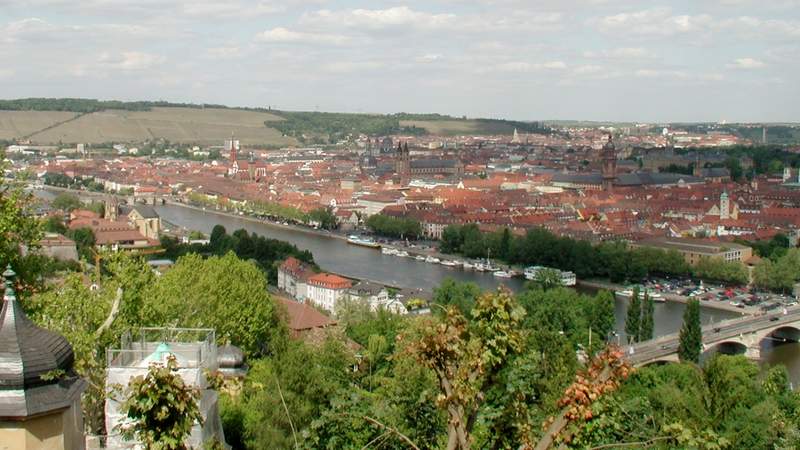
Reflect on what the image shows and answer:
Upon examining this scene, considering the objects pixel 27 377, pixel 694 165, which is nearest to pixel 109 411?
pixel 27 377

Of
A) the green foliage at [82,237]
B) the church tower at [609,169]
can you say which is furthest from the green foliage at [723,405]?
the church tower at [609,169]

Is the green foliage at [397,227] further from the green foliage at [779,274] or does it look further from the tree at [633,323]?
the tree at [633,323]

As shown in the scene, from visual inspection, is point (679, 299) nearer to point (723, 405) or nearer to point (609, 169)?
point (723, 405)

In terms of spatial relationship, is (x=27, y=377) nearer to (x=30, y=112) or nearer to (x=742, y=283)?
(x=742, y=283)

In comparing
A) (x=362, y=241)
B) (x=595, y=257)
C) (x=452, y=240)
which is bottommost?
(x=362, y=241)

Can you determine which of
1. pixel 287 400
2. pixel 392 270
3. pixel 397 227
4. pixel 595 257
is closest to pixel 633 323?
pixel 595 257

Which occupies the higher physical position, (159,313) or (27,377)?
(27,377)
